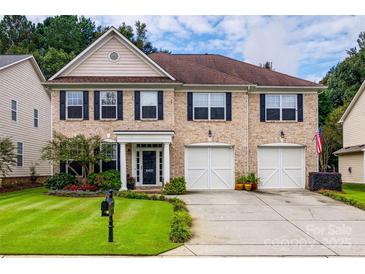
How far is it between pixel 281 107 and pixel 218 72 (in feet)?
12.8

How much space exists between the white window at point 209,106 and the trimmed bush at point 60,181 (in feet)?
22.9

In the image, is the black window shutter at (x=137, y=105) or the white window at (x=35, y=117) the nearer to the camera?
the black window shutter at (x=137, y=105)

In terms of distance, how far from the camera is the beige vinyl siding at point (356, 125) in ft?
96.3

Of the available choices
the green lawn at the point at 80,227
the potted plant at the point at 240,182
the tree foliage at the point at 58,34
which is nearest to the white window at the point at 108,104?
the green lawn at the point at 80,227

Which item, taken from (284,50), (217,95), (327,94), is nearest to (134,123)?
(217,95)

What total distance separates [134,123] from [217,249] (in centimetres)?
1331

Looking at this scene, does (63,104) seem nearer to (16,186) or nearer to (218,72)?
(16,186)

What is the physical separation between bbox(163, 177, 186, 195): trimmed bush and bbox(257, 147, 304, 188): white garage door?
194 inches

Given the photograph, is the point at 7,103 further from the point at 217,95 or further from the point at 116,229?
the point at 116,229

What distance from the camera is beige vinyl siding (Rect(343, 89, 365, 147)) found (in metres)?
29.4

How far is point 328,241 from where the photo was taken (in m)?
11.0

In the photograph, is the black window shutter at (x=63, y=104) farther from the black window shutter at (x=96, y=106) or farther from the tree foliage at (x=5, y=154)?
the tree foliage at (x=5, y=154)

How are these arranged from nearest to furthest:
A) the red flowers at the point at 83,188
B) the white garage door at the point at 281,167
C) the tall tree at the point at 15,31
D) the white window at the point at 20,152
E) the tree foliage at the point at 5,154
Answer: the red flowers at the point at 83,188, the tree foliage at the point at 5,154, the white garage door at the point at 281,167, the white window at the point at 20,152, the tall tree at the point at 15,31

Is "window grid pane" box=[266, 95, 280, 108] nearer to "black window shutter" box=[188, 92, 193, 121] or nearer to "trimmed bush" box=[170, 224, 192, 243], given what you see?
"black window shutter" box=[188, 92, 193, 121]
